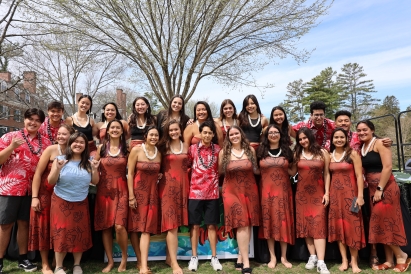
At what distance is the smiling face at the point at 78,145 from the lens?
384 cm

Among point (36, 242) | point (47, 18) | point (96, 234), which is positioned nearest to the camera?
point (36, 242)

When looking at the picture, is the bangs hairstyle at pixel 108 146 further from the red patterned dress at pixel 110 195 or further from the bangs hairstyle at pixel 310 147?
the bangs hairstyle at pixel 310 147

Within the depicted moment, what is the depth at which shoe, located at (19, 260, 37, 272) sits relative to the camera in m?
4.12

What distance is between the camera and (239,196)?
4.15 meters

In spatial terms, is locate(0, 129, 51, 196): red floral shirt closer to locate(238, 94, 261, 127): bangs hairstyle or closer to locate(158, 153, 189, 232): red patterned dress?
locate(158, 153, 189, 232): red patterned dress

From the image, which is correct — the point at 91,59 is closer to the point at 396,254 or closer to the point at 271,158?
the point at 271,158

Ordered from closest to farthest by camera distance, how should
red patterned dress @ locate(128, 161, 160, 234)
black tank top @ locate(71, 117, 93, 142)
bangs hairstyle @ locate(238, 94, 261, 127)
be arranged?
red patterned dress @ locate(128, 161, 160, 234), black tank top @ locate(71, 117, 93, 142), bangs hairstyle @ locate(238, 94, 261, 127)

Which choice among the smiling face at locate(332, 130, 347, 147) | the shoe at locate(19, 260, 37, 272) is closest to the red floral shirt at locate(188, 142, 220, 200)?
the smiling face at locate(332, 130, 347, 147)

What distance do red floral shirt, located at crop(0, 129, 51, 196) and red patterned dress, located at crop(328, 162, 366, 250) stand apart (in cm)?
405

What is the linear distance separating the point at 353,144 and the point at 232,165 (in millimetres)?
1888

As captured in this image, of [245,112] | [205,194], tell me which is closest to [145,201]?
[205,194]

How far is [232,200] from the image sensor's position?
4133mm

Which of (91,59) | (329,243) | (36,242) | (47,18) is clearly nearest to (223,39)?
(91,59)

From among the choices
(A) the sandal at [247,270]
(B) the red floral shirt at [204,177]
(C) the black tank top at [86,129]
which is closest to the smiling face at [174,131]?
(B) the red floral shirt at [204,177]
